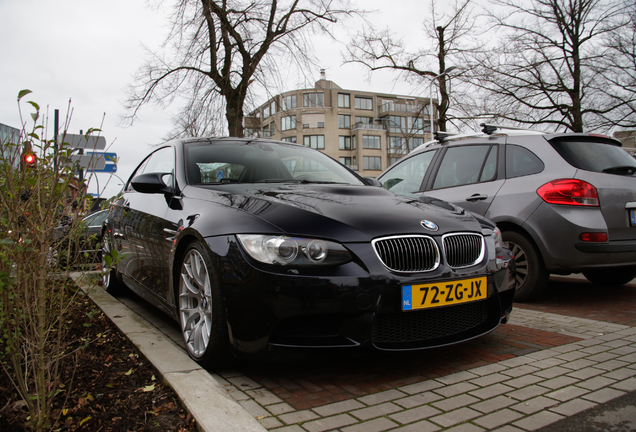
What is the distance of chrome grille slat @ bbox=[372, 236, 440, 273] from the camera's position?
2775 mm

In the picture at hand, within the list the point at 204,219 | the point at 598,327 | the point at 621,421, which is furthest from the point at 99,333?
the point at 598,327

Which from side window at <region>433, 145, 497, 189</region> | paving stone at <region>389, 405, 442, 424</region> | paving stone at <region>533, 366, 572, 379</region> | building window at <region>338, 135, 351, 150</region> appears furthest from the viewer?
building window at <region>338, 135, 351, 150</region>

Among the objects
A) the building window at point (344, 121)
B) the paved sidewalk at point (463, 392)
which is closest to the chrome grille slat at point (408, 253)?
the paved sidewalk at point (463, 392)

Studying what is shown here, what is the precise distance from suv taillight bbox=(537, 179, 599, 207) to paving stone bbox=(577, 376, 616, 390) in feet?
7.19

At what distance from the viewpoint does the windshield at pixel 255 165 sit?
13.0 feet

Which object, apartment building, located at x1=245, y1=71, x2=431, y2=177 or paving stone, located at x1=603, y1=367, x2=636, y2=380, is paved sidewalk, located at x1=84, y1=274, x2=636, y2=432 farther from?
apartment building, located at x1=245, y1=71, x2=431, y2=177

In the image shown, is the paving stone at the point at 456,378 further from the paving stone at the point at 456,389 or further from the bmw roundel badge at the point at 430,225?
the bmw roundel badge at the point at 430,225

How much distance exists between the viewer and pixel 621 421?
7.52 ft

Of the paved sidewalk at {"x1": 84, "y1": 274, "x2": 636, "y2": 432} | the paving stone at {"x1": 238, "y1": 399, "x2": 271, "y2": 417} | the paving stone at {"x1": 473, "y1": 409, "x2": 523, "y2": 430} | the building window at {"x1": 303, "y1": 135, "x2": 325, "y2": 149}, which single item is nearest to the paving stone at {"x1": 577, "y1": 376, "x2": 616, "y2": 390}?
the paved sidewalk at {"x1": 84, "y1": 274, "x2": 636, "y2": 432}

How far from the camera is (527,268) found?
4.94 m

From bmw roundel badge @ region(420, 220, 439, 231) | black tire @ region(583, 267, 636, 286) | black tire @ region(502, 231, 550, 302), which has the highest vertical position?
bmw roundel badge @ region(420, 220, 439, 231)

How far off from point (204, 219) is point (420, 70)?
2093 cm

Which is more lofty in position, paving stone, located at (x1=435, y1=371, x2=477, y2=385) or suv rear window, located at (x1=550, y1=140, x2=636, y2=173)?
suv rear window, located at (x1=550, y1=140, x2=636, y2=173)

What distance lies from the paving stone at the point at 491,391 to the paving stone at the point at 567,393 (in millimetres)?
205
